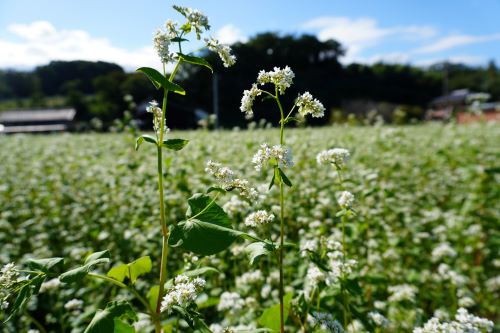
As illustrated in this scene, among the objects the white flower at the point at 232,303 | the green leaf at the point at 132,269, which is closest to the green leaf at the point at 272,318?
the green leaf at the point at 132,269

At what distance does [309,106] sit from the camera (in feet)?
4.79

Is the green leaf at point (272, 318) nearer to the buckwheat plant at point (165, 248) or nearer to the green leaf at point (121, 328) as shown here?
the buckwheat plant at point (165, 248)

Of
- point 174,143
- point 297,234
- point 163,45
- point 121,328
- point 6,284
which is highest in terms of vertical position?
point 163,45

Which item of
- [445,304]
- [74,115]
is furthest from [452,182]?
[74,115]

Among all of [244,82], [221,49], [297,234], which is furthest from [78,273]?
[244,82]

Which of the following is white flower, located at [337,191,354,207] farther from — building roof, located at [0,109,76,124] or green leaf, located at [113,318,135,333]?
building roof, located at [0,109,76,124]

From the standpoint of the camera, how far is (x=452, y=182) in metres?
5.60

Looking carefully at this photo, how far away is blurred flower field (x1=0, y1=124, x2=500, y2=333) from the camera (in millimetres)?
2543

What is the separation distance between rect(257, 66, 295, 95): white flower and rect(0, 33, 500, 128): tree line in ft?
0.54

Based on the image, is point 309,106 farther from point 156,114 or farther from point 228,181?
point 156,114

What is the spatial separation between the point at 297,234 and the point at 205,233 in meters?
2.49

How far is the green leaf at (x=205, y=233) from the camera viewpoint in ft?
3.77

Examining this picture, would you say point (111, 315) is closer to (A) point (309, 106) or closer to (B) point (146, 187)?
(A) point (309, 106)

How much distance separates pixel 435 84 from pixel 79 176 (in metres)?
51.3
